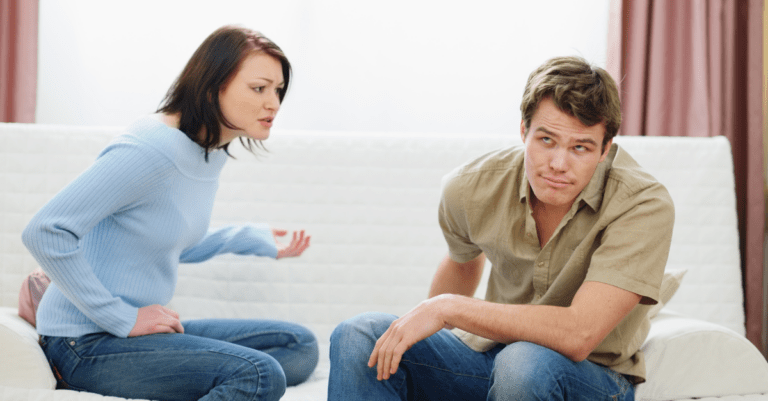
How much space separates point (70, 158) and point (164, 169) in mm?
779

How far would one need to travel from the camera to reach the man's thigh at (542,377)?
1.00 meters

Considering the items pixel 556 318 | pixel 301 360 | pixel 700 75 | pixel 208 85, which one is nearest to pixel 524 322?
pixel 556 318

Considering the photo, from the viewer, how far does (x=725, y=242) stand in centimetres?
178

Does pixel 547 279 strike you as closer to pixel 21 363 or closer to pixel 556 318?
pixel 556 318

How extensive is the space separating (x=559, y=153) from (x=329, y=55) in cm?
143

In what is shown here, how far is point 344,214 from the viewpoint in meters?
1.80

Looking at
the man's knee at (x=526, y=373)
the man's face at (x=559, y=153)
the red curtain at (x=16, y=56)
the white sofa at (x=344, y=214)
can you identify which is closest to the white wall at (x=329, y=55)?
the red curtain at (x=16, y=56)

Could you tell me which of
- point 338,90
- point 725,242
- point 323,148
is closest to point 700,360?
point 725,242

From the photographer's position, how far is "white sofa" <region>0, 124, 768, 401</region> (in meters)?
1.75

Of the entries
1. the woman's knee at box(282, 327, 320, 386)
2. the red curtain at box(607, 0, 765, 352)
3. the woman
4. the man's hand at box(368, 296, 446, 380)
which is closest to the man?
the man's hand at box(368, 296, 446, 380)

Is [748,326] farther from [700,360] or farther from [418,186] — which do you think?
[418,186]

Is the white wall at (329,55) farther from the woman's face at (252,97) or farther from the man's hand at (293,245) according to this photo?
the woman's face at (252,97)

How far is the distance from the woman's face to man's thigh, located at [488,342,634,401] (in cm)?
76

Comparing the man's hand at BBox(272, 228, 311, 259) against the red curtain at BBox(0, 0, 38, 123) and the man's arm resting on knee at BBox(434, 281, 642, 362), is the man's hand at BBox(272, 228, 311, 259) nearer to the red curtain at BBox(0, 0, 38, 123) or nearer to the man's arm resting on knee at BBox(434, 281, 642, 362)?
the man's arm resting on knee at BBox(434, 281, 642, 362)
